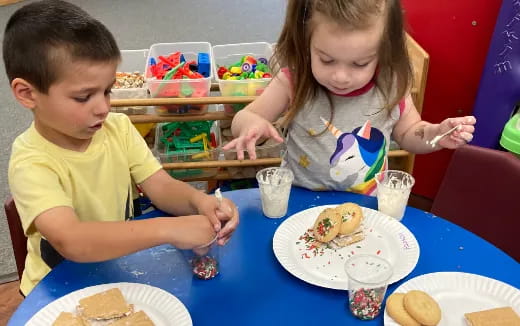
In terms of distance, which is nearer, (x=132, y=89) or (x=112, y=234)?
(x=112, y=234)

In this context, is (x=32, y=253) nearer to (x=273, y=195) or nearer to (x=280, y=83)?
(x=273, y=195)

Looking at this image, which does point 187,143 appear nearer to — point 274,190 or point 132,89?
point 132,89

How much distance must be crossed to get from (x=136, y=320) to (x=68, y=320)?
0.13m

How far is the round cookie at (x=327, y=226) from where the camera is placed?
3.93 ft

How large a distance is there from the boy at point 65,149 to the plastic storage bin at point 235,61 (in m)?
1.00

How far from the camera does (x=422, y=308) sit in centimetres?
97

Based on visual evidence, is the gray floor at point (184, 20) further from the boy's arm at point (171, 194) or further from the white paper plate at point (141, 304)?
the white paper plate at point (141, 304)

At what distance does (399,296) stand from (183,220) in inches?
17.9

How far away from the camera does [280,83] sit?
153cm

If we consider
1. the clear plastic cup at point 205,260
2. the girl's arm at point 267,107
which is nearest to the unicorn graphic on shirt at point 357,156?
the girl's arm at point 267,107

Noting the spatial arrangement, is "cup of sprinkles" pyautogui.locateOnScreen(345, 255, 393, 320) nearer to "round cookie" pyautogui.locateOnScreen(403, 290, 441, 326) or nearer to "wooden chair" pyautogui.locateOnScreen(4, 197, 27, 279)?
"round cookie" pyautogui.locateOnScreen(403, 290, 441, 326)

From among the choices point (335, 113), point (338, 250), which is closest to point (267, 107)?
point (335, 113)

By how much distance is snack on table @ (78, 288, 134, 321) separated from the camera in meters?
0.99

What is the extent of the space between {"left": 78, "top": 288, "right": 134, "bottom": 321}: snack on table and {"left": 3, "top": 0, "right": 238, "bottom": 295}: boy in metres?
0.09
